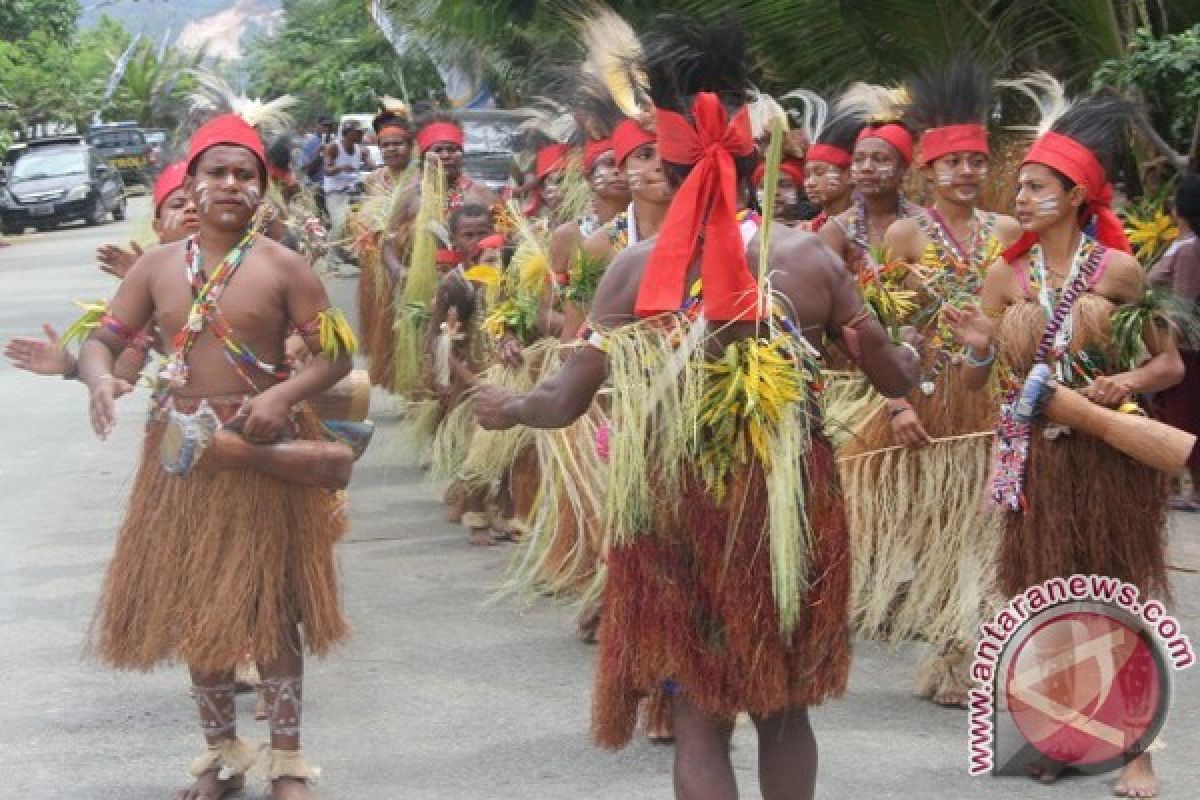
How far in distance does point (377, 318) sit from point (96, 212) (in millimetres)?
27762

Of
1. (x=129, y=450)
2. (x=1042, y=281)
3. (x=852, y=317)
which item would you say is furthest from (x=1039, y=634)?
(x=129, y=450)

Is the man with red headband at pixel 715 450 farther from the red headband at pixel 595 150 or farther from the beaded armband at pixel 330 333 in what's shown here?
the red headband at pixel 595 150

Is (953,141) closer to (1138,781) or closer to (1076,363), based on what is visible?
(1076,363)

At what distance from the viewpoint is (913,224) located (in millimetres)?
6652

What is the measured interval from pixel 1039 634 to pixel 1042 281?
3.04 feet

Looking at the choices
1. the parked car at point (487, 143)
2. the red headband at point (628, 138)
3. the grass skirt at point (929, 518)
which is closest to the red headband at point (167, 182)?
the red headband at point (628, 138)

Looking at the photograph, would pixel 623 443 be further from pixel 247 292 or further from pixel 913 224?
pixel 913 224

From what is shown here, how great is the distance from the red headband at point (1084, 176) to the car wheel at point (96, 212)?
34562 mm

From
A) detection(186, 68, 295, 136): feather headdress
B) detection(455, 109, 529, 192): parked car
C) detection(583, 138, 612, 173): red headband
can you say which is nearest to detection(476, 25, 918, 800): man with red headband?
detection(186, 68, 295, 136): feather headdress

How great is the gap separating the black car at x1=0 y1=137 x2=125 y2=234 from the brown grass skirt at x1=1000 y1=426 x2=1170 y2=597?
33.7 metres

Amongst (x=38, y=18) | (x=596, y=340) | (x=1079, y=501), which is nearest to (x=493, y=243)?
(x=1079, y=501)

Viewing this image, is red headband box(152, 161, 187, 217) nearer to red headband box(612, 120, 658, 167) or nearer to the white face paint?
red headband box(612, 120, 658, 167)

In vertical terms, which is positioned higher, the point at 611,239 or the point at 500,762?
the point at 611,239

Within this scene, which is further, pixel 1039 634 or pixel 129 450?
pixel 129 450
